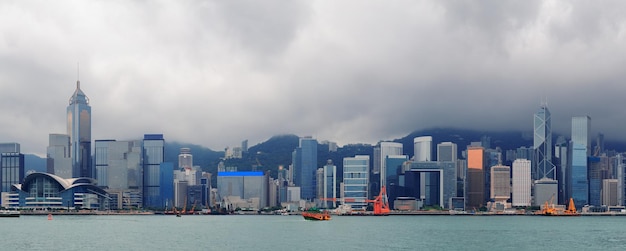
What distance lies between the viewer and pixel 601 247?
346ft

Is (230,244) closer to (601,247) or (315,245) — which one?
(315,245)

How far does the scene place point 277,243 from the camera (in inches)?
4215

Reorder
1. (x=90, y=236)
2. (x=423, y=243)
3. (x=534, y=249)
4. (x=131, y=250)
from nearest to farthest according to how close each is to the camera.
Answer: (x=131, y=250), (x=534, y=249), (x=423, y=243), (x=90, y=236)


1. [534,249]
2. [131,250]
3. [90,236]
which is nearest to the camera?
[131,250]

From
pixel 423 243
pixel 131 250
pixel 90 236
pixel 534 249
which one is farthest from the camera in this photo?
pixel 90 236

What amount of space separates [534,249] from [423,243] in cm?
1498

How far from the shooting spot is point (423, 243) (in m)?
110

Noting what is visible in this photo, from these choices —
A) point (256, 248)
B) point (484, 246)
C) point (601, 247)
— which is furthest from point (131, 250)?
point (601, 247)

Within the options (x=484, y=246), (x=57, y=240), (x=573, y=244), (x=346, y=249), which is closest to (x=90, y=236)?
(x=57, y=240)

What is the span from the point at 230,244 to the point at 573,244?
149 feet

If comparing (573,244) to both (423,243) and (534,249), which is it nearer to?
(534,249)

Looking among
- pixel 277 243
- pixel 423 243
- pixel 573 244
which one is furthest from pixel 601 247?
pixel 277 243

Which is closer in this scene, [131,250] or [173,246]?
[131,250]

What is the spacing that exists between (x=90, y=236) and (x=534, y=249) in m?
63.2
